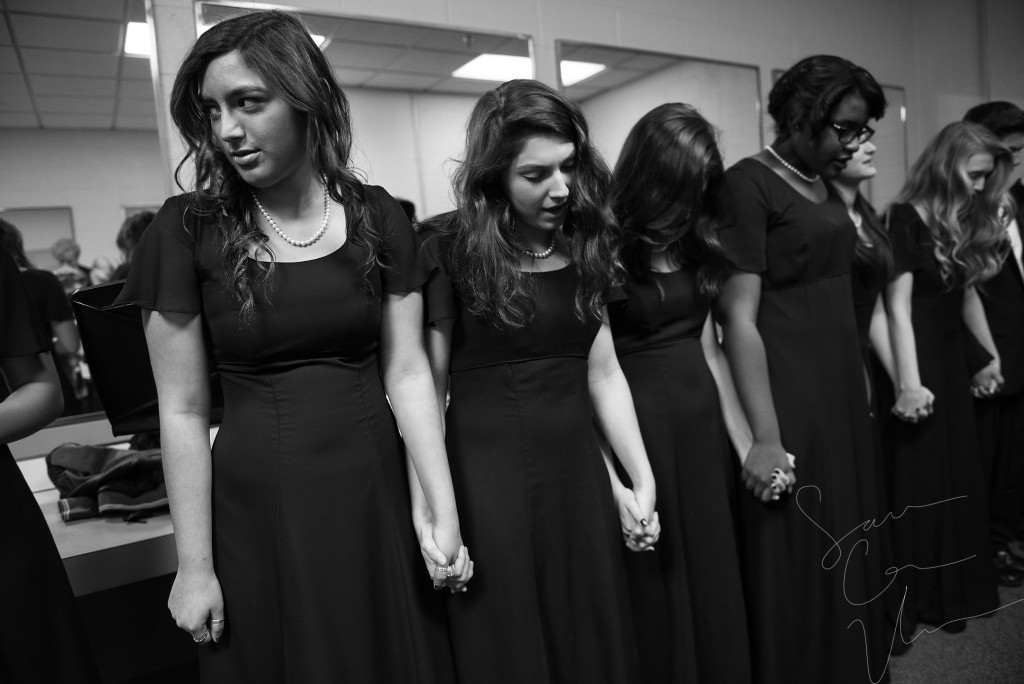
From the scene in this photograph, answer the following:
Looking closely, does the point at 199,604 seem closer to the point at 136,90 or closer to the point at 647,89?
the point at 136,90

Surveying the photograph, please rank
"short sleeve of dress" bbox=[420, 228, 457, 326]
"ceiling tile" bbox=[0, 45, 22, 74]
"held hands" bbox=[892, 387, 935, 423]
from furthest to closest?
"held hands" bbox=[892, 387, 935, 423], "ceiling tile" bbox=[0, 45, 22, 74], "short sleeve of dress" bbox=[420, 228, 457, 326]

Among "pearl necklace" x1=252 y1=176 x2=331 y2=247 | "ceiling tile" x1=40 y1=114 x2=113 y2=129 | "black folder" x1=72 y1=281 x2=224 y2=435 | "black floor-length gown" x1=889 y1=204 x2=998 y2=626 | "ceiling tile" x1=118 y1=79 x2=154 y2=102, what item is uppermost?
"ceiling tile" x1=118 y1=79 x2=154 y2=102

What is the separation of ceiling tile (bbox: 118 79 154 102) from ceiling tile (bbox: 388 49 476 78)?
85 centimetres

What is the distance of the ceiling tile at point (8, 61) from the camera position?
2.14 metres

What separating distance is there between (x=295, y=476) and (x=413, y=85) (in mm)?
2036

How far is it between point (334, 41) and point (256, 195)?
5.10ft

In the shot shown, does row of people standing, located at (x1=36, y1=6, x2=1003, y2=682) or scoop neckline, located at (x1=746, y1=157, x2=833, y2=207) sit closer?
row of people standing, located at (x1=36, y1=6, x2=1003, y2=682)

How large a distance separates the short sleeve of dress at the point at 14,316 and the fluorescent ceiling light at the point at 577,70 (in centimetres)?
232

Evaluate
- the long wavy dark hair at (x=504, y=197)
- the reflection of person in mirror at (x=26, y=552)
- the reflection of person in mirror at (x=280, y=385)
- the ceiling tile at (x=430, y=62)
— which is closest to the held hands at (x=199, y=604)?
the reflection of person in mirror at (x=280, y=385)

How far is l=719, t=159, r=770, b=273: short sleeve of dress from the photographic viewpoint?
1927mm

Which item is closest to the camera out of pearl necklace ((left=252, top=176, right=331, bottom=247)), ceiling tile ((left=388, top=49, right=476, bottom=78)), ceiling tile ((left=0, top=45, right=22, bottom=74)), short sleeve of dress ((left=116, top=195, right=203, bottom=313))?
short sleeve of dress ((left=116, top=195, right=203, bottom=313))

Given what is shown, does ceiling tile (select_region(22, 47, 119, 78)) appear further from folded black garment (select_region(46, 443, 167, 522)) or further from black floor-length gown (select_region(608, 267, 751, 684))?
black floor-length gown (select_region(608, 267, 751, 684))

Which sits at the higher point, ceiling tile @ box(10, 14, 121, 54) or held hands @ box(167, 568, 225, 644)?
ceiling tile @ box(10, 14, 121, 54)

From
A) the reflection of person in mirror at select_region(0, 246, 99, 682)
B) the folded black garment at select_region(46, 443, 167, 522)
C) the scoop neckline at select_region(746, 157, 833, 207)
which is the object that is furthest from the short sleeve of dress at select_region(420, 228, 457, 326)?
the scoop neckline at select_region(746, 157, 833, 207)
